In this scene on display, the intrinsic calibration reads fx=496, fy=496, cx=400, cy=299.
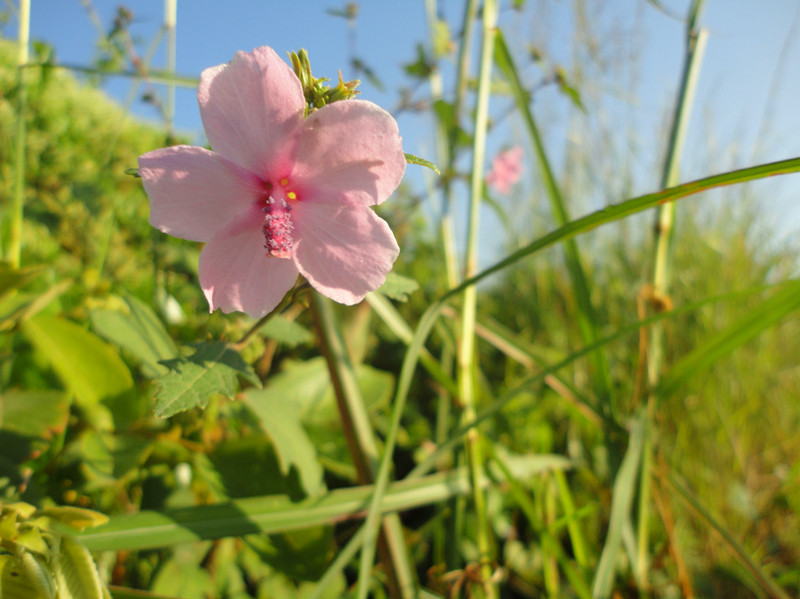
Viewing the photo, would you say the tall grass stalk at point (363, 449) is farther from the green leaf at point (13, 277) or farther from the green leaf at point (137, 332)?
the green leaf at point (13, 277)

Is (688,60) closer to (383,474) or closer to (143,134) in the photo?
(383,474)

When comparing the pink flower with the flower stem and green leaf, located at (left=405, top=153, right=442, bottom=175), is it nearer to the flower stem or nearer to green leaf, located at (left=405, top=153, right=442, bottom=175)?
green leaf, located at (left=405, top=153, right=442, bottom=175)

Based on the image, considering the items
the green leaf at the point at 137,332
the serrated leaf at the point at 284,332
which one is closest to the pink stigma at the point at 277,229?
the serrated leaf at the point at 284,332

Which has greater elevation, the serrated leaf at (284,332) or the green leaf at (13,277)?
the green leaf at (13,277)

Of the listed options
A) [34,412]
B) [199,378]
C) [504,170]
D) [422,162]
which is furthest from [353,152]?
[504,170]

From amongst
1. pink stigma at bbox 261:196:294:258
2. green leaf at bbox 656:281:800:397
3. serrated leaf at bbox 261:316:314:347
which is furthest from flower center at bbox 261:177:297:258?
green leaf at bbox 656:281:800:397

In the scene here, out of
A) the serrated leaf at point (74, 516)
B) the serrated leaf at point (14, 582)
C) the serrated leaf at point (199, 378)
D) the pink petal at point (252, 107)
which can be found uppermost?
the pink petal at point (252, 107)
